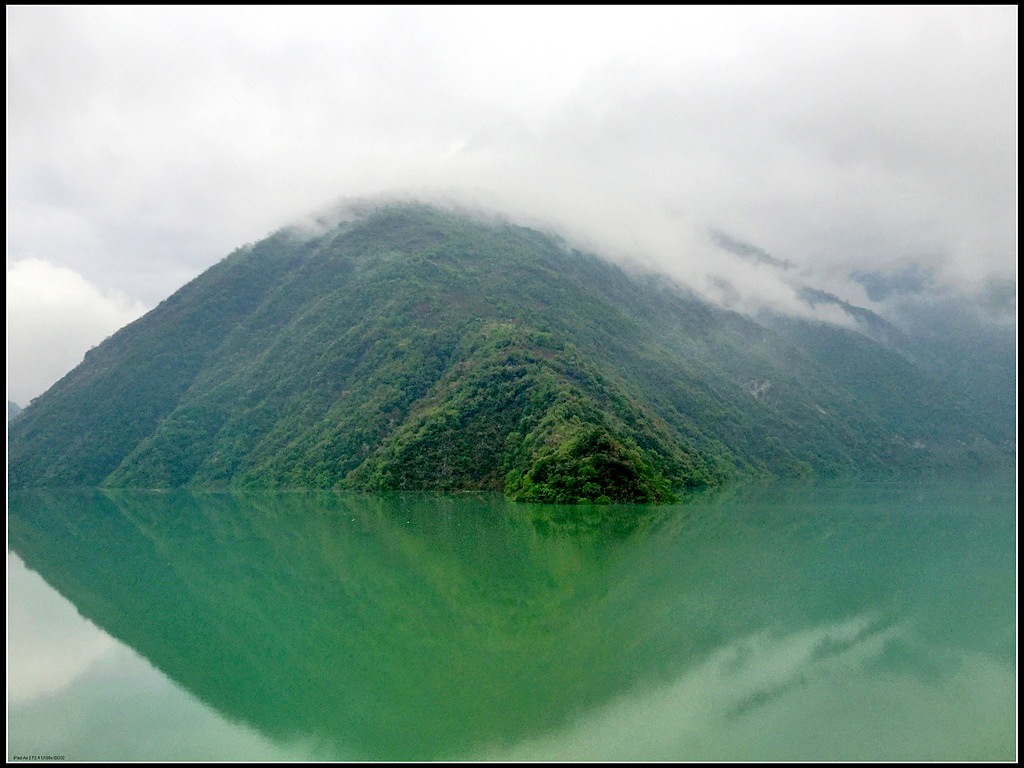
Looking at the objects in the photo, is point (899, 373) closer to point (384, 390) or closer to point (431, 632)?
point (384, 390)

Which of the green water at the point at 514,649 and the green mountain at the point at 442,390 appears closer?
the green water at the point at 514,649

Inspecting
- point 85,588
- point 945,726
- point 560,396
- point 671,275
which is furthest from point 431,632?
point 671,275

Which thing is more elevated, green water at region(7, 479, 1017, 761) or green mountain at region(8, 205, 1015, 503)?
green mountain at region(8, 205, 1015, 503)

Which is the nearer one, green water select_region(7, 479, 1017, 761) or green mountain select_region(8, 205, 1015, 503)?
green water select_region(7, 479, 1017, 761)

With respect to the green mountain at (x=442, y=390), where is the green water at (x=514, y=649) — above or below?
below

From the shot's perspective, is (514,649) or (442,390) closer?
(514,649)
